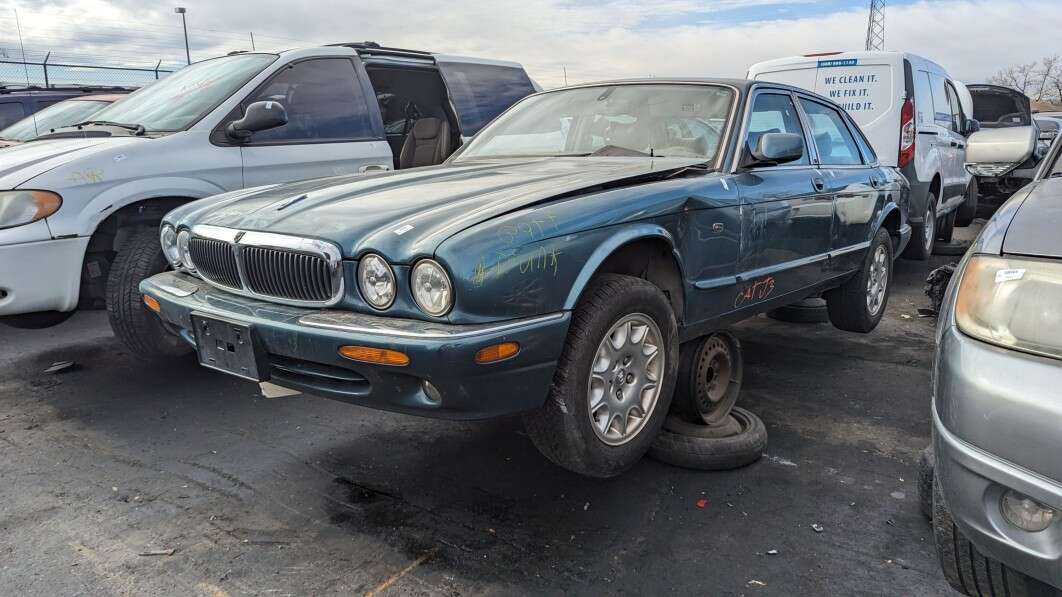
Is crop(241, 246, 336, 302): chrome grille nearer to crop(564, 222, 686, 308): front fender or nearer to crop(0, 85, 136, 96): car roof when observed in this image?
crop(564, 222, 686, 308): front fender

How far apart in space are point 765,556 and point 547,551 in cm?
70

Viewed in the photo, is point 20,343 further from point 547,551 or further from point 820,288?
point 820,288

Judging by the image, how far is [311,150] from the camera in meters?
4.86

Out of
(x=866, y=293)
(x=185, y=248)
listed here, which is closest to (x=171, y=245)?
(x=185, y=248)

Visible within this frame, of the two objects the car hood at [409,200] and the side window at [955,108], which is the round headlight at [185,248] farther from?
the side window at [955,108]

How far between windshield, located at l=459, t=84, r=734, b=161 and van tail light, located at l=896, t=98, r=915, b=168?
3.95 m

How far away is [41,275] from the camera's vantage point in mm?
3762

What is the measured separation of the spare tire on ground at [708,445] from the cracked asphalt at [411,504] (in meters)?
0.06

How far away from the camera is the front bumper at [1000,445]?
1519mm

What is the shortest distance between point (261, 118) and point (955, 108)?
307 inches

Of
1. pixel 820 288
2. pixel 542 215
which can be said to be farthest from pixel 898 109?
pixel 542 215

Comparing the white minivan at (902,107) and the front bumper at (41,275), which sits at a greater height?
the white minivan at (902,107)

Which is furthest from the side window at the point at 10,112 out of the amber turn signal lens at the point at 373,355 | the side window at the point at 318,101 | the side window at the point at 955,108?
the side window at the point at 955,108

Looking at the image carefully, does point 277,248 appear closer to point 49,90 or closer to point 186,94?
point 186,94
